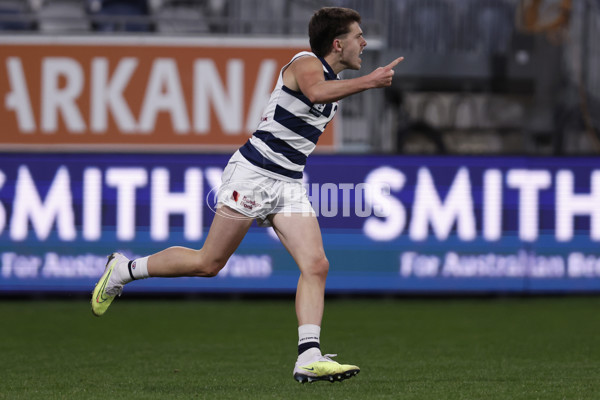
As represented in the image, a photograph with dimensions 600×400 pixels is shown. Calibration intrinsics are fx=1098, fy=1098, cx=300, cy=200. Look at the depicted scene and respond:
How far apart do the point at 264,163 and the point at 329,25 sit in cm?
75

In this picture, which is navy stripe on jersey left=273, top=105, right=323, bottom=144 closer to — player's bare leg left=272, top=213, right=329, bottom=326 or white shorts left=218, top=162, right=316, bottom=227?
white shorts left=218, top=162, right=316, bottom=227

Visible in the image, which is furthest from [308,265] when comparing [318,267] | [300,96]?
[300,96]

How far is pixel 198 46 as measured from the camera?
11375 mm

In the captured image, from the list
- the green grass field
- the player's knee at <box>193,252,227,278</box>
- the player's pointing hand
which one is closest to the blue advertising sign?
the green grass field

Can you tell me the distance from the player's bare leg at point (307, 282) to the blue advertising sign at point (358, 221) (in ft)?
17.0

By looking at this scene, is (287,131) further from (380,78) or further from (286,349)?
(286,349)

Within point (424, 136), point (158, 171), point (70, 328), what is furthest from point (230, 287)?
point (424, 136)

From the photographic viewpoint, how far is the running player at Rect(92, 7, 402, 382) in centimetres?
533

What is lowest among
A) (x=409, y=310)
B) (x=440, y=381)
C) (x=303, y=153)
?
(x=409, y=310)

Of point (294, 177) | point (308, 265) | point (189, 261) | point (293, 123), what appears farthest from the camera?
point (189, 261)

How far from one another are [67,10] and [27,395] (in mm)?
9476

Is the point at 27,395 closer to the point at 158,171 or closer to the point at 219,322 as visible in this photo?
the point at 219,322

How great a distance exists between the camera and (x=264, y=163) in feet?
18.0

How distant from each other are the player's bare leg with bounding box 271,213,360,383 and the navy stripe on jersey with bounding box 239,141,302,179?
0.71 feet
